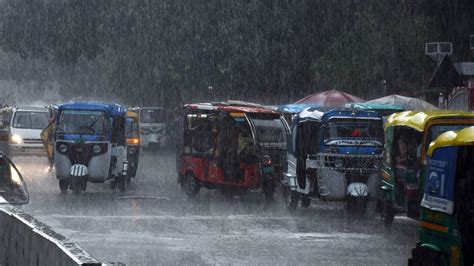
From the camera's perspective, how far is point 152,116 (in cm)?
4981

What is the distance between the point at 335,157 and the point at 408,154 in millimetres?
2815

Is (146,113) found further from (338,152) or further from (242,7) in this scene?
(338,152)

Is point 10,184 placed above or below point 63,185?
above

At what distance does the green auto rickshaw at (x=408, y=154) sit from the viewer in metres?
19.0

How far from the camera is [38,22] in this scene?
51.6 metres

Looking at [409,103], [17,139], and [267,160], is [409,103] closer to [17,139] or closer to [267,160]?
[267,160]

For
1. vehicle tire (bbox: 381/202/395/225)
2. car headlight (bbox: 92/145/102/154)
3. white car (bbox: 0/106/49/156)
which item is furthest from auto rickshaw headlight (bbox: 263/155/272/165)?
white car (bbox: 0/106/49/156)

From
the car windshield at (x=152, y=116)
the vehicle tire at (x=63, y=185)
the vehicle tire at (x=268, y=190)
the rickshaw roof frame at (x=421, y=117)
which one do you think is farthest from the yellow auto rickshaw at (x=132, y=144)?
the car windshield at (x=152, y=116)

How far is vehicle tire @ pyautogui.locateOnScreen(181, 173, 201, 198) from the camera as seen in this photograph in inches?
1055

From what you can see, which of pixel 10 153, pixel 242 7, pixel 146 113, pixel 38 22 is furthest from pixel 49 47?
pixel 10 153

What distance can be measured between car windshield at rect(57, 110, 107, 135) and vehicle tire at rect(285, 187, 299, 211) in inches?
187

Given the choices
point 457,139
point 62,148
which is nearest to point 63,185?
point 62,148

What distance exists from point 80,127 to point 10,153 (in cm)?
1123

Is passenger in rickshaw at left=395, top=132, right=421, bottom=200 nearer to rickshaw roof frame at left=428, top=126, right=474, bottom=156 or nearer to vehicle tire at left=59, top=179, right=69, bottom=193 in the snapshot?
rickshaw roof frame at left=428, top=126, right=474, bottom=156
